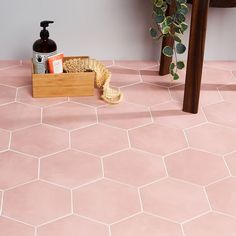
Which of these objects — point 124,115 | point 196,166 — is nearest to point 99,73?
point 124,115

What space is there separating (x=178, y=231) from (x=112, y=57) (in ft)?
3.63

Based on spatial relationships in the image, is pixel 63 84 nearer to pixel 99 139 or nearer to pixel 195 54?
pixel 99 139

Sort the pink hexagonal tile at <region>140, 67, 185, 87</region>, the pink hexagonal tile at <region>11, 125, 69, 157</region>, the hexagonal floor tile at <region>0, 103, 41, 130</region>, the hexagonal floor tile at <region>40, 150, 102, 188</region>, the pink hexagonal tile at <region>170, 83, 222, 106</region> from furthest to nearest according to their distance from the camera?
the pink hexagonal tile at <region>140, 67, 185, 87</region> < the pink hexagonal tile at <region>170, 83, 222, 106</region> < the hexagonal floor tile at <region>0, 103, 41, 130</region> < the pink hexagonal tile at <region>11, 125, 69, 157</region> < the hexagonal floor tile at <region>40, 150, 102, 188</region>

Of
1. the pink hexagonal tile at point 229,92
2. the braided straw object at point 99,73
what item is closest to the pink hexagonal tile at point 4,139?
the braided straw object at point 99,73

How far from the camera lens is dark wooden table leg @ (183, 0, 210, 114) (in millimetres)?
1714

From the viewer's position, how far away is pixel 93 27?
7.10 ft

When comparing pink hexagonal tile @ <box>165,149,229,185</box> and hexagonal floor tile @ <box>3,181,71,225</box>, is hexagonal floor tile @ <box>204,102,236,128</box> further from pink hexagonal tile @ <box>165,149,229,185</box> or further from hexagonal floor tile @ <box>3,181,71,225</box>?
hexagonal floor tile @ <box>3,181,71,225</box>

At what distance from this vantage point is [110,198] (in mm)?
1459

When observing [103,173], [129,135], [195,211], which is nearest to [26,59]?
[129,135]

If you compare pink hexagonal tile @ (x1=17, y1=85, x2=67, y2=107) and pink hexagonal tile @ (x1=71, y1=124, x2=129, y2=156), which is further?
pink hexagonal tile @ (x1=17, y1=85, x2=67, y2=107)

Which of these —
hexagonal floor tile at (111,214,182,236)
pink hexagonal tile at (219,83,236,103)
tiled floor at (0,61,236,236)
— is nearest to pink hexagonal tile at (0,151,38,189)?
tiled floor at (0,61,236,236)

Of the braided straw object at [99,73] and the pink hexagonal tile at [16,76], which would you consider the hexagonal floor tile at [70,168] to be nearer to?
the braided straw object at [99,73]

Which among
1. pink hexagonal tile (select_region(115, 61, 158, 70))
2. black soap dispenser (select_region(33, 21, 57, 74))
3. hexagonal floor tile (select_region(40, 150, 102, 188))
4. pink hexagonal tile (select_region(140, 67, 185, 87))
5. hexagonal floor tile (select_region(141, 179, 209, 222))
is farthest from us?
pink hexagonal tile (select_region(115, 61, 158, 70))

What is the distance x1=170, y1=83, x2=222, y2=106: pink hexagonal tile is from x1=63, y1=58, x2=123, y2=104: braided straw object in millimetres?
237
